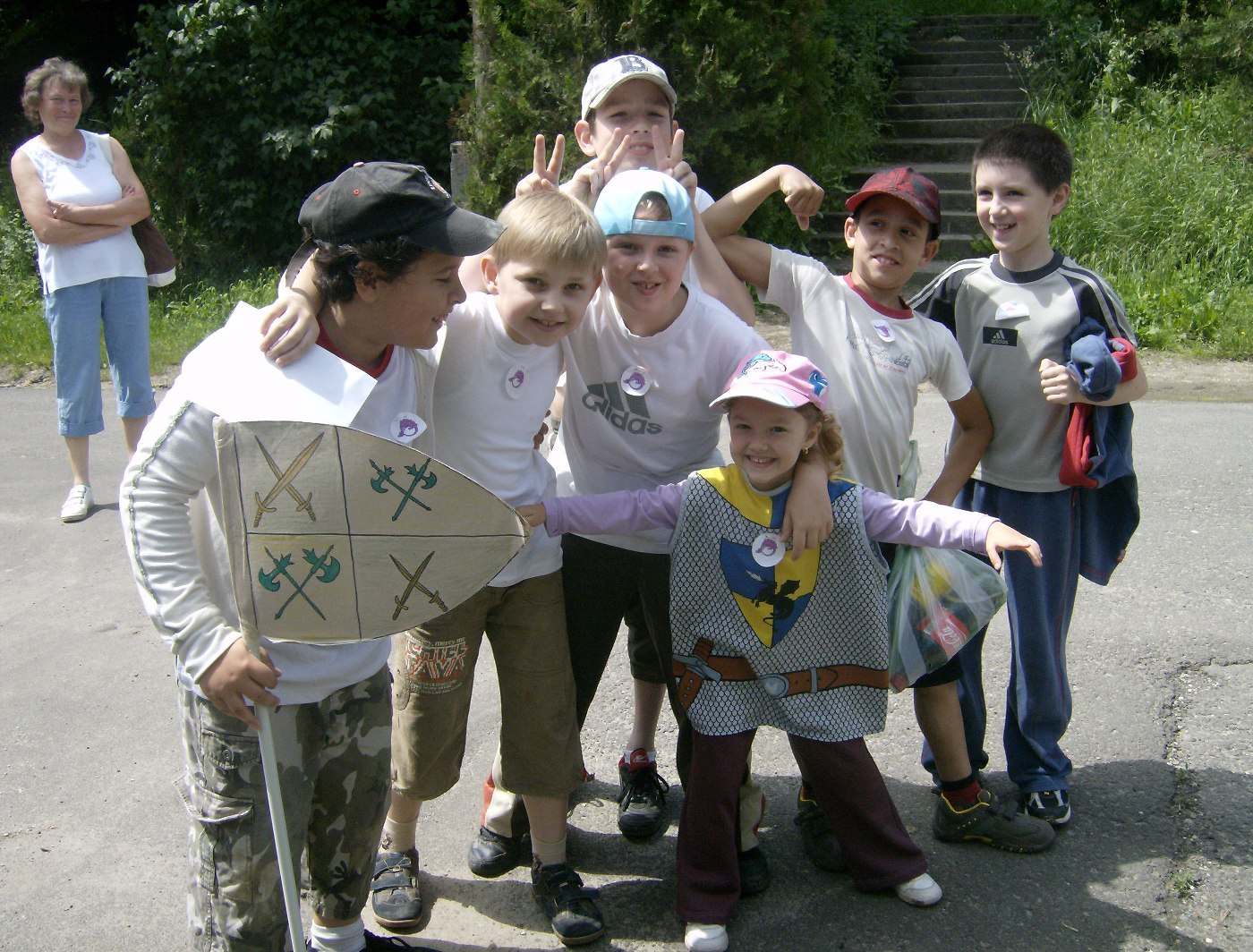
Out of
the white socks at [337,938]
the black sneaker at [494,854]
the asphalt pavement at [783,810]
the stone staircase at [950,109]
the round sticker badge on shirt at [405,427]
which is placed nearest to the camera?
the round sticker badge on shirt at [405,427]

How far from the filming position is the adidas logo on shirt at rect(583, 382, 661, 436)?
9.07 ft

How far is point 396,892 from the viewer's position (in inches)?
110

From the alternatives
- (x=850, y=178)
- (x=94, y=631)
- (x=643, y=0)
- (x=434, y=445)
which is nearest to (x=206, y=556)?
(x=434, y=445)

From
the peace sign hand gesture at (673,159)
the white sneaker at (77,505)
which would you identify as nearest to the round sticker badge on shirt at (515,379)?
the peace sign hand gesture at (673,159)

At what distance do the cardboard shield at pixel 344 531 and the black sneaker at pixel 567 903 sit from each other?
99cm

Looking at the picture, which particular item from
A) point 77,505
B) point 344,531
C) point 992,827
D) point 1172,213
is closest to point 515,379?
point 344,531

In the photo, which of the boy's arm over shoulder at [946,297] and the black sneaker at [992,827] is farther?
the boy's arm over shoulder at [946,297]

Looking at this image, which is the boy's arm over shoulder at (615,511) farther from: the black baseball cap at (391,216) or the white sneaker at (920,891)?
the white sneaker at (920,891)

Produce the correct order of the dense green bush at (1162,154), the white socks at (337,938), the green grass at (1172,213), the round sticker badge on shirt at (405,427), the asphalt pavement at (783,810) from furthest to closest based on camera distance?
the dense green bush at (1162,154) < the green grass at (1172,213) < the asphalt pavement at (783,810) < the white socks at (337,938) < the round sticker badge on shirt at (405,427)

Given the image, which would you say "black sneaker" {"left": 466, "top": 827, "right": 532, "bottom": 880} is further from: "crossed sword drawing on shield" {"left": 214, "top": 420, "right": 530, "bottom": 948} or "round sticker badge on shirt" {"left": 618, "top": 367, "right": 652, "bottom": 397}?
"round sticker badge on shirt" {"left": 618, "top": 367, "right": 652, "bottom": 397}

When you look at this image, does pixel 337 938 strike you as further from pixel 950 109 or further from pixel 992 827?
pixel 950 109

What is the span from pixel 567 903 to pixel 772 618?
837 mm

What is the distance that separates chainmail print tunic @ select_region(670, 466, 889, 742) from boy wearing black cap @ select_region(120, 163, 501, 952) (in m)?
0.71

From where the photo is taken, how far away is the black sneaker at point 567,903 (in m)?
2.67
